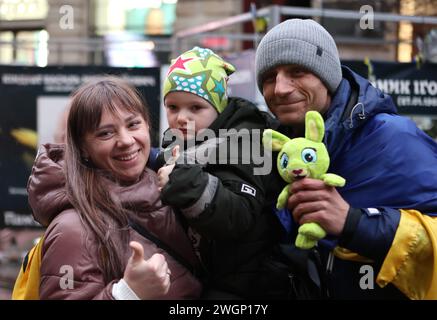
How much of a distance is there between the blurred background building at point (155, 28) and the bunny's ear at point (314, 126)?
5.37 metres

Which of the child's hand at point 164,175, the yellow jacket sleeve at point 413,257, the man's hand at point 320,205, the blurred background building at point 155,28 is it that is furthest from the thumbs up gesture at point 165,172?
the blurred background building at point 155,28

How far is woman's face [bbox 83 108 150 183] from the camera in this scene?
212 centimetres

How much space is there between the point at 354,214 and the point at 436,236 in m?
0.27

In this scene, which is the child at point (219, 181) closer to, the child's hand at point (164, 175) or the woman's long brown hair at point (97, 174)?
the child's hand at point (164, 175)

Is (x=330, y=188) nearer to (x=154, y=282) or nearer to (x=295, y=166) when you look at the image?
Answer: (x=295, y=166)

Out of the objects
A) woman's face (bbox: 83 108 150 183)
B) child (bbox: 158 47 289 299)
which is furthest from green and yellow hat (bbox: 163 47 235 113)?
woman's face (bbox: 83 108 150 183)

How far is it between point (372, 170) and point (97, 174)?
37.6 inches

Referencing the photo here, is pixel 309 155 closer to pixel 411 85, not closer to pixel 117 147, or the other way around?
pixel 117 147

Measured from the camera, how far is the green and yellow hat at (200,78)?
2.34 meters

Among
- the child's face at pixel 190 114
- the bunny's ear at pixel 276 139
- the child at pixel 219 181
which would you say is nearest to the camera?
the child at pixel 219 181

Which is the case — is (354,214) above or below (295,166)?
below

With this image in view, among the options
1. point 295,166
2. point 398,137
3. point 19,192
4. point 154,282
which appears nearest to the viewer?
point 154,282

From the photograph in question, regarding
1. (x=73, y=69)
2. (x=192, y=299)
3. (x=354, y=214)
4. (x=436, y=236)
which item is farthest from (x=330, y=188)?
(x=73, y=69)

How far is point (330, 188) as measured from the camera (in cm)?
199
